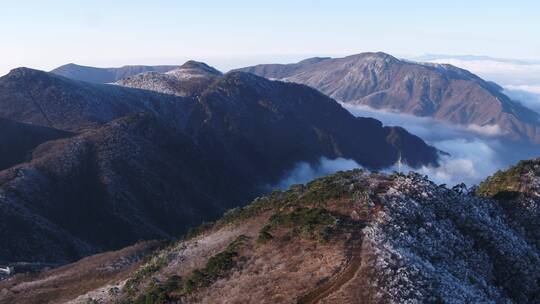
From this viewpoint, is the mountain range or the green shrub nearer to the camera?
the mountain range

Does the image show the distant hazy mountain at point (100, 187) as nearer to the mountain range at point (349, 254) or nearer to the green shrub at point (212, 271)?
the mountain range at point (349, 254)

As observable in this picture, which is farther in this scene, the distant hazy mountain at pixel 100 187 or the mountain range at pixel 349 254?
the distant hazy mountain at pixel 100 187

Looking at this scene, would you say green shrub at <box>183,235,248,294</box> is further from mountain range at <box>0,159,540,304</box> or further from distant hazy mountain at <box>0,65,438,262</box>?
distant hazy mountain at <box>0,65,438,262</box>

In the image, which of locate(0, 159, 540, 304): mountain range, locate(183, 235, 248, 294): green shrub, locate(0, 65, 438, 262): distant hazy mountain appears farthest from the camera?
locate(0, 65, 438, 262): distant hazy mountain

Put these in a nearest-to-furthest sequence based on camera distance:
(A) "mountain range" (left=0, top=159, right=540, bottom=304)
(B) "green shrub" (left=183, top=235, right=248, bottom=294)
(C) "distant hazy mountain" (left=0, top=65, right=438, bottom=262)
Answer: (A) "mountain range" (left=0, top=159, right=540, bottom=304) → (B) "green shrub" (left=183, top=235, right=248, bottom=294) → (C) "distant hazy mountain" (left=0, top=65, right=438, bottom=262)

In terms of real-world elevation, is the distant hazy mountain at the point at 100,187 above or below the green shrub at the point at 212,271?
below

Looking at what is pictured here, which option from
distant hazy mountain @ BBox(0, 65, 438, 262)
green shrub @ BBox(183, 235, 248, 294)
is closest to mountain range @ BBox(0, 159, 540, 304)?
green shrub @ BBox(183, 235, 248, 294)

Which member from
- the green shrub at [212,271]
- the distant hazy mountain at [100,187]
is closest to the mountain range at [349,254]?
the green shrub at [212,271]

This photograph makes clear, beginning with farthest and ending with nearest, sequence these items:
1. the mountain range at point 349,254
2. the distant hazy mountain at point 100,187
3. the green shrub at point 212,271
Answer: the distant hazy mountain at point 100,187
the green shrub at point 212,271
the mountain range at point 349,254

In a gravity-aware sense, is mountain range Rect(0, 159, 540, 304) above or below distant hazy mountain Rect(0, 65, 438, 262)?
above

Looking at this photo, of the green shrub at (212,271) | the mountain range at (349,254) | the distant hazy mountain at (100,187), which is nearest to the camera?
the mountain range at (349,254)
